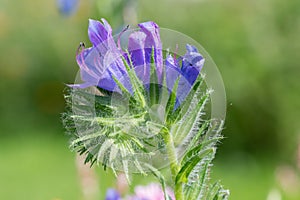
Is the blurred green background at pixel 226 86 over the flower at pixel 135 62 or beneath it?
beneath

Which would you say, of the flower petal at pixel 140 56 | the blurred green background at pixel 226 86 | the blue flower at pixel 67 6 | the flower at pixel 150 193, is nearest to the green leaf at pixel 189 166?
the flower petal at pixel 140 56

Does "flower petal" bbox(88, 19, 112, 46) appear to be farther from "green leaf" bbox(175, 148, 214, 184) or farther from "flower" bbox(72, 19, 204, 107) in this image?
"green leaf" bbox(175, 148, 214, 184)

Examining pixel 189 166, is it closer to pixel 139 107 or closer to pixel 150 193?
pixel 139 107

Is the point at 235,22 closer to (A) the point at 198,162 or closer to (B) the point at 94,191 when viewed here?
(B) the point at 94,191

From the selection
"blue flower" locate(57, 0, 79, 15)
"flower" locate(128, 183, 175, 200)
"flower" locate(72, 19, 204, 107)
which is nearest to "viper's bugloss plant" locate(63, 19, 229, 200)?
"flower" locate(72, 19, 204, 107)

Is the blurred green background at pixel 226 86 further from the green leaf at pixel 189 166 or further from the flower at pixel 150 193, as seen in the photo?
the green leaf at pixel 189 166

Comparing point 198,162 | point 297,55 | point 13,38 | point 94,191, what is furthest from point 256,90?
point 198,162

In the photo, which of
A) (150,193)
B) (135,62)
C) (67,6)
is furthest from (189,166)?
(67,6)
